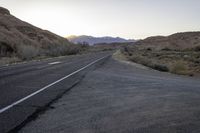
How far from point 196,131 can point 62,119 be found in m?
2.91

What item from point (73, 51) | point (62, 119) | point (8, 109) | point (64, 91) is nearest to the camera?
point (62, 119)

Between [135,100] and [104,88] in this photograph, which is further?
[104,88]

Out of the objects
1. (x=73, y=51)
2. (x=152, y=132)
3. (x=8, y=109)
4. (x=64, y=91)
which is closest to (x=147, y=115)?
(x=152, y=132)

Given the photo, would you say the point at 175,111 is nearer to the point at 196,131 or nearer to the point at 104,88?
the point at 196,131

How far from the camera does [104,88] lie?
47.8 feet

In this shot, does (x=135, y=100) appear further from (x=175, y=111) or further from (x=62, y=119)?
(x=62, y=119)

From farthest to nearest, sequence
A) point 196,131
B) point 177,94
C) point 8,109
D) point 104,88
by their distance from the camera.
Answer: point 104,88, point 177,94, point 8,109, point 196,131

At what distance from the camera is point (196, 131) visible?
7.07m

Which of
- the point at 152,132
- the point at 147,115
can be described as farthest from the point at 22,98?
the point at 152,132

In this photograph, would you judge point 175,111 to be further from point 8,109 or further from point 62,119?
point 8,109

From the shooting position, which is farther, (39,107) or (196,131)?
(39,107)

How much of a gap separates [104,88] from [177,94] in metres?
3.38

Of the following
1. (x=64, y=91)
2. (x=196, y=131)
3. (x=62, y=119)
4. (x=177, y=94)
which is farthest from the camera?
(x=64, y=91)

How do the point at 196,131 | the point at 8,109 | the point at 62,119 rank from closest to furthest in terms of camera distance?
the point at 196,131, the point at 62,119, the point at 8,109
